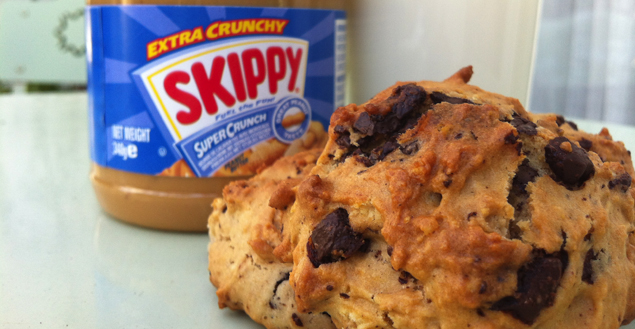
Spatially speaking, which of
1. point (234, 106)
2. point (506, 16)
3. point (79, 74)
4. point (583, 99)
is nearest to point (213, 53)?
point (234, 106)

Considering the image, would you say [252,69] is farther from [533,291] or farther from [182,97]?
[533,291]

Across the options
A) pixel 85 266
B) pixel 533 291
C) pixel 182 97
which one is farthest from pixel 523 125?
pixel 85 266

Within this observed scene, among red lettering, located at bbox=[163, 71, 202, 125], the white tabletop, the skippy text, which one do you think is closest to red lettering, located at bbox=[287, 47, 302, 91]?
the skippy text

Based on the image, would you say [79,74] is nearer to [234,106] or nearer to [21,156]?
[21,156]

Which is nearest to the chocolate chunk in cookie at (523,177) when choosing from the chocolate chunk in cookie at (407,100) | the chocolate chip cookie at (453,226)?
the chocolate chip cookie at (453,226)

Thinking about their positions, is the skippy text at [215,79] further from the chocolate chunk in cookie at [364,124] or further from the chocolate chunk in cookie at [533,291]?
the chocolate chunk in cookie at [533,291]

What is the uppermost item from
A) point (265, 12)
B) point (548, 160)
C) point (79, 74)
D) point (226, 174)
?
point (265, 12)

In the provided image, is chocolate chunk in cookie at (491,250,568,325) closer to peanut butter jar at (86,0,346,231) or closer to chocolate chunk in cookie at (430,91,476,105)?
chocolate chunk in cookie at (430,91,476,105)
